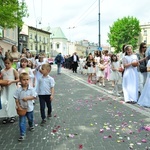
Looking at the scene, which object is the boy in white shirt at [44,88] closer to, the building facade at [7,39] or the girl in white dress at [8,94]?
the girl in white dress at [8,94]

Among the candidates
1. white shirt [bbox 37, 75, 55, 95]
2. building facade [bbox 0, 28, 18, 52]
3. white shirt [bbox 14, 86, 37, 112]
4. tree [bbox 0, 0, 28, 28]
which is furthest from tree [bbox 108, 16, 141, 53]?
white shirt [bbox 14, 86, 37, 112]

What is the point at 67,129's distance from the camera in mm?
5805

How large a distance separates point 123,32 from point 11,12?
58920 mm

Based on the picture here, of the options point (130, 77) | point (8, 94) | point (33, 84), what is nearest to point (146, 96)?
point (130, 77)

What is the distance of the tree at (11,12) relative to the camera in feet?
60.4

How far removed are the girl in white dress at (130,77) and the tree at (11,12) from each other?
39.3ft

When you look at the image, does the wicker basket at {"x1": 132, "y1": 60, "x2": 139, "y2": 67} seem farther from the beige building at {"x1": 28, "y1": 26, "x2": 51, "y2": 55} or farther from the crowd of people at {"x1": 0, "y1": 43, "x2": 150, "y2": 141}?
the beige building at {"x1": 28, "y1": 26, "x2": 51, "y2": 55}

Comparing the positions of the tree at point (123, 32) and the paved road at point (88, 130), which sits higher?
the tree at point (123, 32)

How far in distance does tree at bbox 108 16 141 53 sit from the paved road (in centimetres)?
6627

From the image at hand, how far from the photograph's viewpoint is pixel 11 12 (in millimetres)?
19172

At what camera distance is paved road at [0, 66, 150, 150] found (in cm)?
477

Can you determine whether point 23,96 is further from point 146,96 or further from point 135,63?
point 135,63

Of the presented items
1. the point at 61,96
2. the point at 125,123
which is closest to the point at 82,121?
the point at 125,123

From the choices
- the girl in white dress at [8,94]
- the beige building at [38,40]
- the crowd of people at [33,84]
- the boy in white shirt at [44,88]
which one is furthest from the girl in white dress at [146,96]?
the beige building at [38,40]
